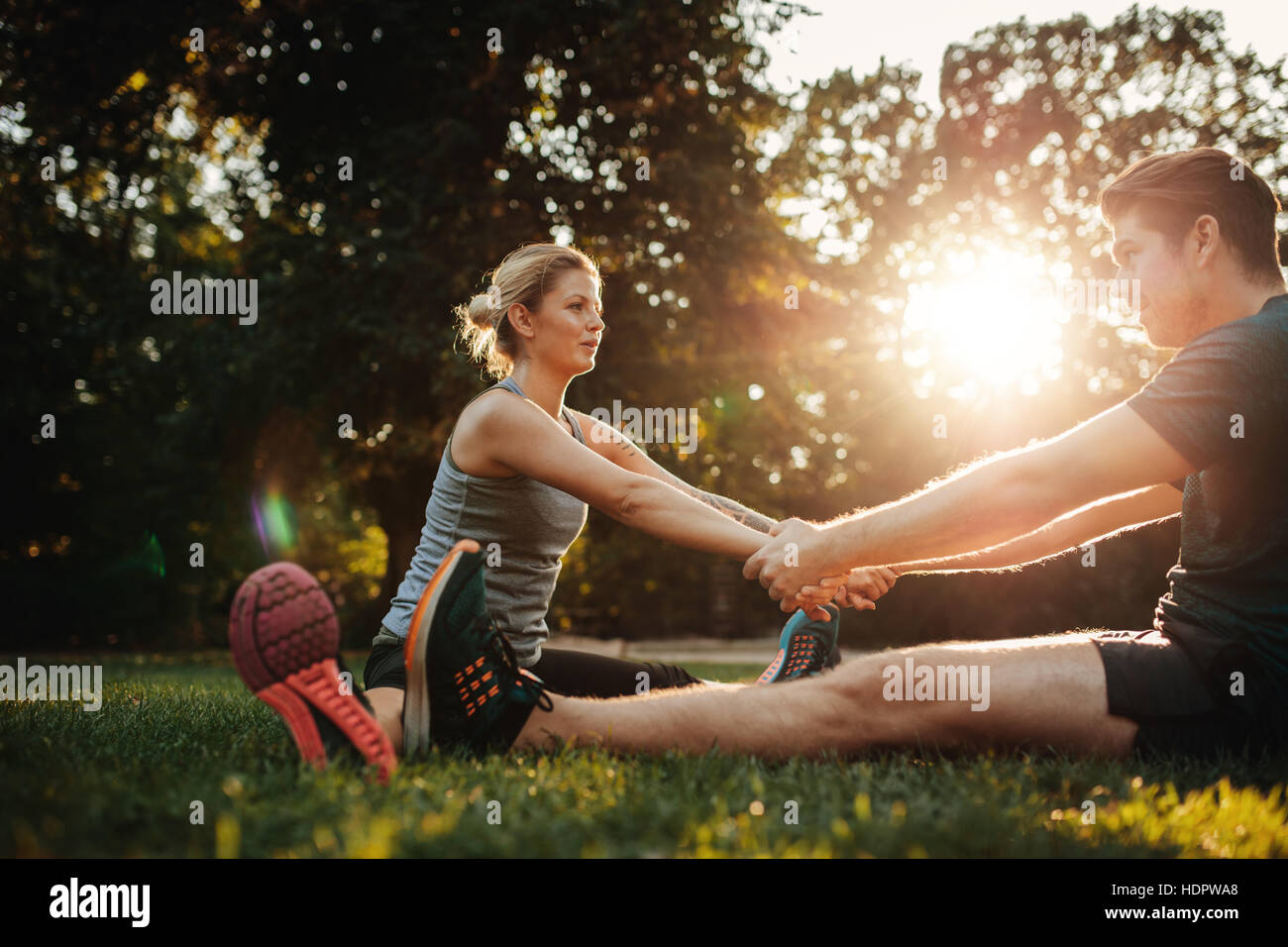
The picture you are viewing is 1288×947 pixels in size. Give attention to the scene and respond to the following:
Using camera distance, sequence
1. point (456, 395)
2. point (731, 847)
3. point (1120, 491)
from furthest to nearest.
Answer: point (456, 395) < point (1120, 491) < point (731, 847)

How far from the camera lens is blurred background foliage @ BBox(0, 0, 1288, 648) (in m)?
12.5

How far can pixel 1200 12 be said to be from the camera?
1708 centimetres

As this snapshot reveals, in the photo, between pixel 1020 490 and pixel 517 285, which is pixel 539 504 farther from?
pixel 1020 490

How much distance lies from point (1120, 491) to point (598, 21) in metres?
11.8

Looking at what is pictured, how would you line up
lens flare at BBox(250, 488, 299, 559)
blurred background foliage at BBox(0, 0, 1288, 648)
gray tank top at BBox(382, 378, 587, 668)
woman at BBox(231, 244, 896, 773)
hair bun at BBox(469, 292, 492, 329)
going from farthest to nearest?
lens flare at BBox(250, 488, 299, 559) < blurred background foliage at BBox(0, 0, 1288, 648) < hair bun at BBox(469, 292, 492, 329) < gray tank top at BBox(382, 378, 587, 668) < woman at BBox(231, 244, 896, 773)

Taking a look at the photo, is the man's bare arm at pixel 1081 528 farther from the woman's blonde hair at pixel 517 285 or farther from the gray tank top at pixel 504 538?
the woman's blonde hair at pixel 517 285

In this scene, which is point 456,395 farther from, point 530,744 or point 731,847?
point 731,847

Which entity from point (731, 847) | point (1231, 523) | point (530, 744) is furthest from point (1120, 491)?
point (530, 744)

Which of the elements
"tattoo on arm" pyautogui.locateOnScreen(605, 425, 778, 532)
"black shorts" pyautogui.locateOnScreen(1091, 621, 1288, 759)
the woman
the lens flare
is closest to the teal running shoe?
the woman

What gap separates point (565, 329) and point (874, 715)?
1.99 metres

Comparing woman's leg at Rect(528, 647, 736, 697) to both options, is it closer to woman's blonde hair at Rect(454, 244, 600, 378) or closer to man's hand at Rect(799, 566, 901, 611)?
man's hand at Rect(799, 566, 901, 611)

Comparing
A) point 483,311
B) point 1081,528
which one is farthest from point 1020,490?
point 483,311

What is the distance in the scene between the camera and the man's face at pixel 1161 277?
9.81 ft

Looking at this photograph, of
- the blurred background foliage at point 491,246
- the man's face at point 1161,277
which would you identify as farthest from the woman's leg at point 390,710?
the blurred background foliage at point 491,246
